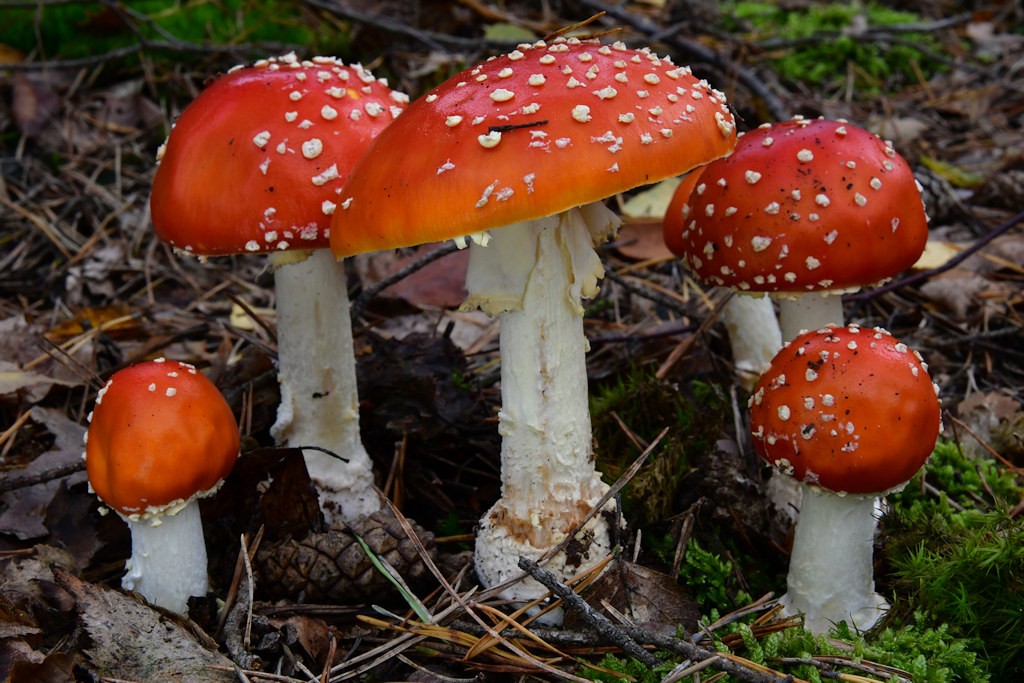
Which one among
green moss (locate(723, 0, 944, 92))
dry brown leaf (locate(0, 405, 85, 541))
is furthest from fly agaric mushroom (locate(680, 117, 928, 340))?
green moss (locate(723, 0, 944, 92))

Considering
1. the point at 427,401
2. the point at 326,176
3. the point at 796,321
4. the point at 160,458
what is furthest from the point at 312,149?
the point at 796,321

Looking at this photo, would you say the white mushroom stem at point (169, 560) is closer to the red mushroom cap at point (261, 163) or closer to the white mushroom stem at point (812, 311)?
the red mushroom cap at point (261, 163)

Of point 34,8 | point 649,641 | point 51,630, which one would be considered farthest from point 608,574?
point 34,8

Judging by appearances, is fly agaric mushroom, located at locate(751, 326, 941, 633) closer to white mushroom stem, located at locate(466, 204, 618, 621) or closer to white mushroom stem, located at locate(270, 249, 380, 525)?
white mushroom stem, located at locate(466, 204, 618, 621)

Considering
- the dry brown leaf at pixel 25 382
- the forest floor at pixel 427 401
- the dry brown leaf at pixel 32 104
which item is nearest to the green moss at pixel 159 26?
the forest floor at pixel 427 401

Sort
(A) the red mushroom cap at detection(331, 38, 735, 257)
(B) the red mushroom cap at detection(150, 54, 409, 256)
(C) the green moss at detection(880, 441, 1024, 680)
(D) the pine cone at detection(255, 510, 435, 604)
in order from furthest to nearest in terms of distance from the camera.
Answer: (D) the pine cone at detection(255, 510, 435, 604)
(B) the red mushroom cap at detection(150, 54, 409, 256)
(C) the green moss at detection(880, 441, 1024, 680)
(A) the red mushroom cap at detection(331, 38, 735, 257)

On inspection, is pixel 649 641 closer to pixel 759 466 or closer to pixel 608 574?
pixel 608 574

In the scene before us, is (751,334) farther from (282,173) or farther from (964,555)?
(282,173)
